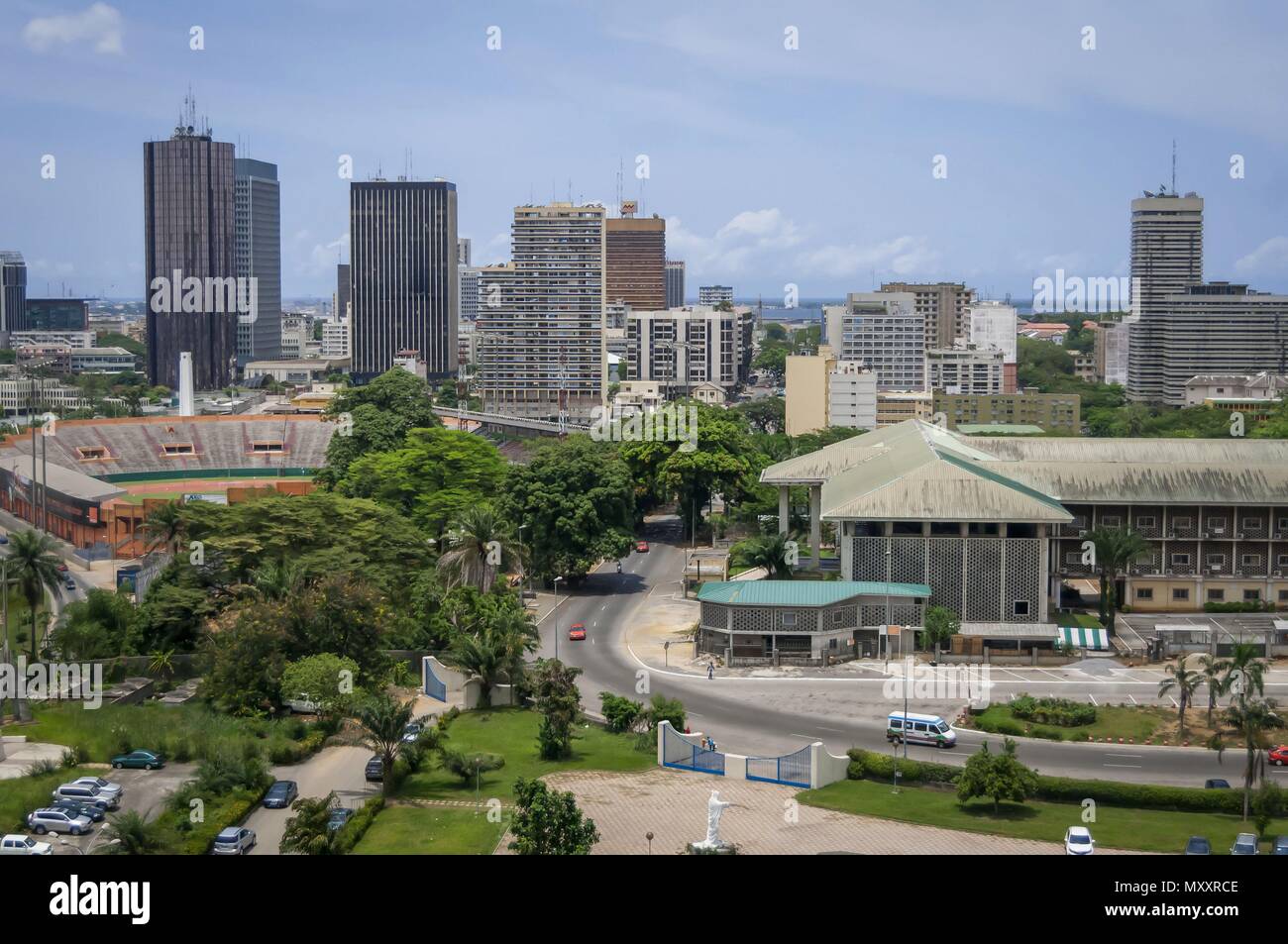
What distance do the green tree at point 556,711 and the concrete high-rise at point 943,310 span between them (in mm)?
144484

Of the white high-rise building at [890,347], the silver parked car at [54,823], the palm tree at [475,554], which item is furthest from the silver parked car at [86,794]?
the white high-rise building at [890,347]

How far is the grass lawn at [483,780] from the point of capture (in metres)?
29.4

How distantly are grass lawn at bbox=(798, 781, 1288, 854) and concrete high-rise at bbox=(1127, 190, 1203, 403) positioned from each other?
413 ft

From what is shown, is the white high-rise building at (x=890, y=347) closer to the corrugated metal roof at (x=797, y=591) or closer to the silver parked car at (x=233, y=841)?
the corrugated metal roof at (x=797, y=591)

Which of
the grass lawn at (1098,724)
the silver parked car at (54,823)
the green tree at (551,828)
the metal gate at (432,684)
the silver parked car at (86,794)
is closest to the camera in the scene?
the green tree at (551,828)

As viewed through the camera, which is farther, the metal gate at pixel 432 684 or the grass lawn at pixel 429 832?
the metal gate at pixel 432 684

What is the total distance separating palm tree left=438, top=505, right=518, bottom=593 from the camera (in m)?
50.5

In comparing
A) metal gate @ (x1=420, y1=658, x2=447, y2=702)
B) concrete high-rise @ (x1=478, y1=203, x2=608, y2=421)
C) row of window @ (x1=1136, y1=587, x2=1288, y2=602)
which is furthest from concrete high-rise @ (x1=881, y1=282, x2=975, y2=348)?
metal gate @ (x1=420, y1=658, x2=447, y2=702)

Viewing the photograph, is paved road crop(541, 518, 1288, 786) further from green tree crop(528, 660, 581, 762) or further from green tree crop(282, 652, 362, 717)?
green tree crop(282, 652, 362, 717)

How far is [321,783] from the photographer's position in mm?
34312

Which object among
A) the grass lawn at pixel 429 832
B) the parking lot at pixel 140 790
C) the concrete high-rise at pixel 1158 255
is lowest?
the parking lot at pixel 140 790

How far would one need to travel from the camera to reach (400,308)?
186375 millimetres

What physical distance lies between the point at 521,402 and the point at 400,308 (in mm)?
51591
